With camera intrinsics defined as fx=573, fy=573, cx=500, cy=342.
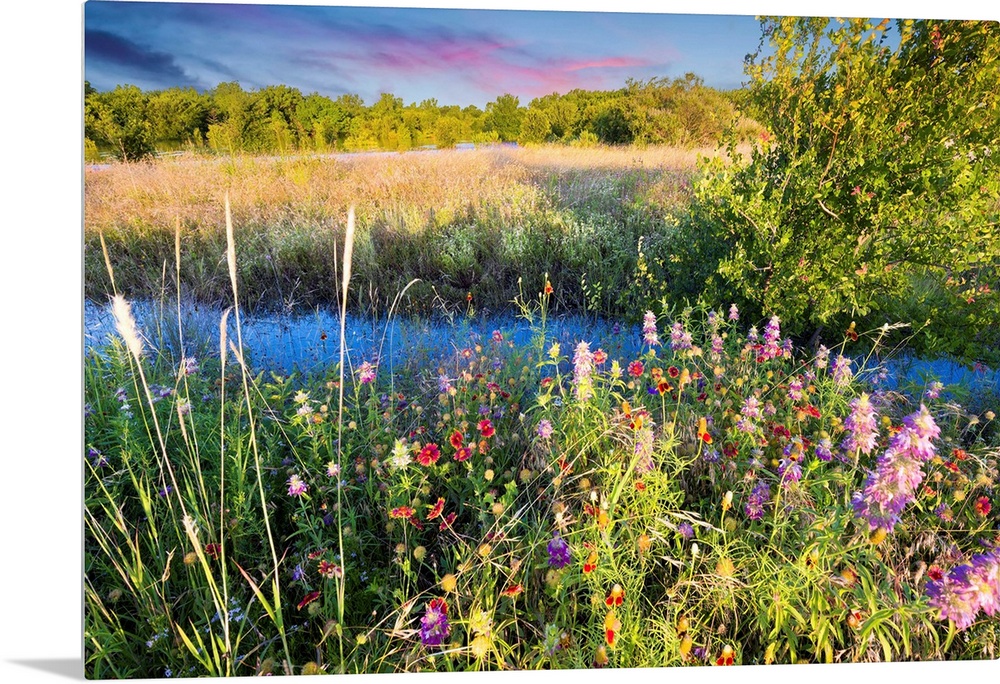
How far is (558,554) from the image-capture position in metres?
1.74

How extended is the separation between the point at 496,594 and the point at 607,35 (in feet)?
6.45

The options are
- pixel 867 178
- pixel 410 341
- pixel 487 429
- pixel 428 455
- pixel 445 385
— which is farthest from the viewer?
pixel 410 341

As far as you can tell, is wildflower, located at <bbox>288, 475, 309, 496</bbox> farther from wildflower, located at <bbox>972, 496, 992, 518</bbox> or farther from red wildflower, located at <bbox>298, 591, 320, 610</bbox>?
wildflower, located at <bbox>972, 496, 992, 518</bbox>

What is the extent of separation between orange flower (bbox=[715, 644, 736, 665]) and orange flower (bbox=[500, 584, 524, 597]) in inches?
26.1

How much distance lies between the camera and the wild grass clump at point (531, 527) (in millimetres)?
1767

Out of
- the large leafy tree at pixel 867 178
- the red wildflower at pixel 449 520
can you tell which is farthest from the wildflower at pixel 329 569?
the large leafy tree at pixel 867 178

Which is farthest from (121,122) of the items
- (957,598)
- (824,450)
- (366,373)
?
(957,598)

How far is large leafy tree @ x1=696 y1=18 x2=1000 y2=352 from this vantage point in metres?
2.14

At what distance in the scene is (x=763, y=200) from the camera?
2.31 m

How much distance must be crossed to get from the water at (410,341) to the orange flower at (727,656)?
1059mm

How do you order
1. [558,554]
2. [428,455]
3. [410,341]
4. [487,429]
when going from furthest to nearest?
[410,341]
[487,429]
[428,455]
[558,554]

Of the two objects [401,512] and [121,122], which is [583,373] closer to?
[401,512]

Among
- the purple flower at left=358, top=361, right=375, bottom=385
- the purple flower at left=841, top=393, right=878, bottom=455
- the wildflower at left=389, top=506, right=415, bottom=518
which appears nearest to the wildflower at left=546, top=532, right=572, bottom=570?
the wildflower at left=389, top=506, right=415, bottom=518

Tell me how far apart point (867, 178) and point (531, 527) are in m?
1.87
